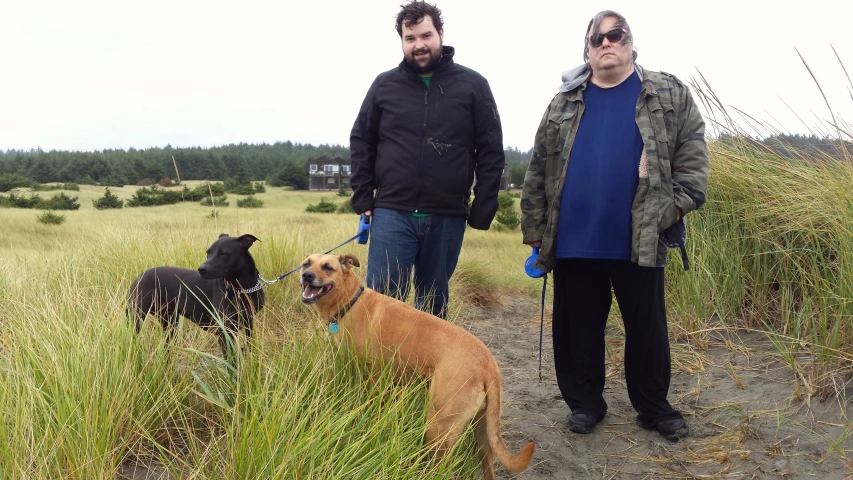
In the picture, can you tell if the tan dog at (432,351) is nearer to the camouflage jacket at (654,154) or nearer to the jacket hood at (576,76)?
the camouflage jacket at (654,154)

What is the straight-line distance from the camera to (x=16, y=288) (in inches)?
197

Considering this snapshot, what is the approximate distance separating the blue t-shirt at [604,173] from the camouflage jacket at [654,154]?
0.17 feet

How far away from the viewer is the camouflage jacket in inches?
135

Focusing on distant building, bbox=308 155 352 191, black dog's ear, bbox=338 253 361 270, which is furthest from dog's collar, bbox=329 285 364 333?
distant building, bbox=308 155 352 191

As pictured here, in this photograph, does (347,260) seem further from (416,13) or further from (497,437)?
(416,13)

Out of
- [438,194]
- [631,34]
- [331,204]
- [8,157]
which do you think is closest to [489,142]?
[438,194]

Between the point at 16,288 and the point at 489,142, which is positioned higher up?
the point at 489,142

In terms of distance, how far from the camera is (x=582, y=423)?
391 centimetres

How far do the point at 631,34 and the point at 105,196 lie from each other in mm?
18803

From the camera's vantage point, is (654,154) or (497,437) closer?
(497,437)

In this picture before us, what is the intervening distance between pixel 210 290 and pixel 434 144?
1.95 m

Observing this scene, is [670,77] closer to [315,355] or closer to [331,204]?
[315,355]

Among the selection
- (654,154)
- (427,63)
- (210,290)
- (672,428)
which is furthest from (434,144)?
(672,428)

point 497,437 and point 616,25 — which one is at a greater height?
point 616,25
